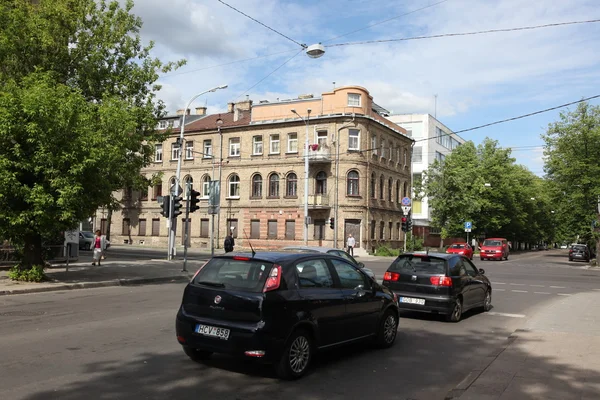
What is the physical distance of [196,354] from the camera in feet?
22.3

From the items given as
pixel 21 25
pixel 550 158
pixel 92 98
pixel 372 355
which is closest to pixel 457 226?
pixel 550 158

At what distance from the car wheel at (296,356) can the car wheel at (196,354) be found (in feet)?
4.23

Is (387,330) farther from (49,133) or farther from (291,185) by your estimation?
(291,185)

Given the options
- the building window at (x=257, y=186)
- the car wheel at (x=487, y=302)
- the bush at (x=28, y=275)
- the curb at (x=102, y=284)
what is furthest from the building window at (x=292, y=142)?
the car wheel at (x=487, y=302)

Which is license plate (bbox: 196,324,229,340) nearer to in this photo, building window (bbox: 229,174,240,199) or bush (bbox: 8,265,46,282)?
bush (bbox: 8,265,46,282)

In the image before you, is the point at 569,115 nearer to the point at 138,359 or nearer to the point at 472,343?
the point at 472,343

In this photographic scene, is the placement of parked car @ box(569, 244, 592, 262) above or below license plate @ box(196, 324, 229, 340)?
above

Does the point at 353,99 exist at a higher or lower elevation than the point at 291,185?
higher

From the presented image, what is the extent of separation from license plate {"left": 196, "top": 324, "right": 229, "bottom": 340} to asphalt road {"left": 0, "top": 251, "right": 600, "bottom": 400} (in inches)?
19.4

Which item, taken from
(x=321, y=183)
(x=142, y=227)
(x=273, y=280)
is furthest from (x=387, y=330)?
(x=142, y=227)

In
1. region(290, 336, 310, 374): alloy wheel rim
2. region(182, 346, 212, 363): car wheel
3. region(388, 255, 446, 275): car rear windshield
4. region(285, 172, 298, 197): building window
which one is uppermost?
region(285, 172, 298, 197): building window

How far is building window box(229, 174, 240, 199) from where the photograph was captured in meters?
48.8

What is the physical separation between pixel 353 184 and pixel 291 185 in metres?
5.56

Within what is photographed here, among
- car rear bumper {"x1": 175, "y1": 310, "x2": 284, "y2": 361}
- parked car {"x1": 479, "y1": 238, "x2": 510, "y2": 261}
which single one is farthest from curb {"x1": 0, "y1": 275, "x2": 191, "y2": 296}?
parked car {"x1": 479, "y1": 238, "x2": 510, "y2": 261}
